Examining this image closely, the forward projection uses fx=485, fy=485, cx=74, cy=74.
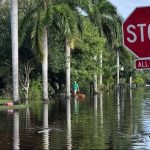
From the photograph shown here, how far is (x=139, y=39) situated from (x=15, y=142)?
7.86 meters

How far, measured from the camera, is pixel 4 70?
36.5 meters

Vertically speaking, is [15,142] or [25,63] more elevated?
[25,63]

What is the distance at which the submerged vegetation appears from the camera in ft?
102

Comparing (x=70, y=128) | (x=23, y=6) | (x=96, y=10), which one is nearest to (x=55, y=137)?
(x=70, y=128)

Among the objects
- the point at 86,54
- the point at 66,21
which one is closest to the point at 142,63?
the point at 66,21

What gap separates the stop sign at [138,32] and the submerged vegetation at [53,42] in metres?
24.6

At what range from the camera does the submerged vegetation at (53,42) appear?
3116cm

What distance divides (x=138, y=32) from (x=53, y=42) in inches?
1292

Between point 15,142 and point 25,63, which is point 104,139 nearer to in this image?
point 15,142

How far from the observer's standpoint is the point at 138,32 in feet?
15.2

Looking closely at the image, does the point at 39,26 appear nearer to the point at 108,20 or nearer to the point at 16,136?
the point at 16,136

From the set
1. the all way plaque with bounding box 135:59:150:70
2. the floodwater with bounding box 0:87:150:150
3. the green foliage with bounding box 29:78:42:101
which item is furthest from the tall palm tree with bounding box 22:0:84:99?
the all way plaque with bounding box 135:59:150:70

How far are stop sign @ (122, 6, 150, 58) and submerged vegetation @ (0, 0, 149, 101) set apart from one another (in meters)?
24.6

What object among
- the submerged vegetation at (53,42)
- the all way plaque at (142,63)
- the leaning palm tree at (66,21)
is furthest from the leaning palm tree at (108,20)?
the all way plaque at (142,63)
